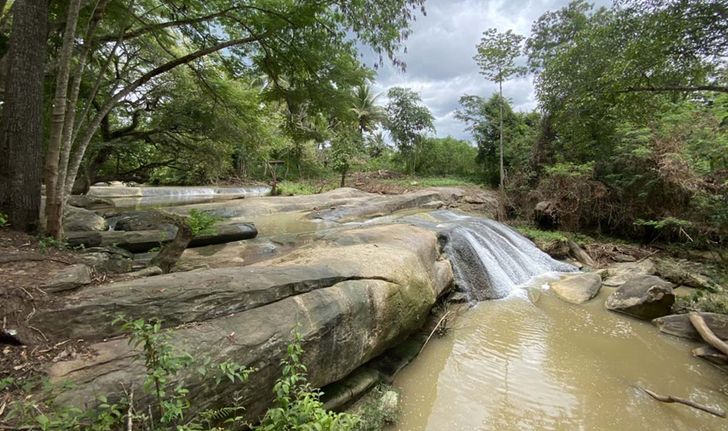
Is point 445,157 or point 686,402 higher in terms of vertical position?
point 445,157

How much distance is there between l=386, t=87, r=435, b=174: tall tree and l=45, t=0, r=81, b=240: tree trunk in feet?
63.5

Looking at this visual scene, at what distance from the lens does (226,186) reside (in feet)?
63.9

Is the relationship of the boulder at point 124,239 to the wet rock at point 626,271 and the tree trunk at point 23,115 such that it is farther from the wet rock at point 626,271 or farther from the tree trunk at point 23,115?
the wet rock at point 626,271

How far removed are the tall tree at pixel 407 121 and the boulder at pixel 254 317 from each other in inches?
735

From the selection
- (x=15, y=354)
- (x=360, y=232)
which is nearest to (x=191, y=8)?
(x=360, y=232)

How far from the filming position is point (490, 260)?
717 cm

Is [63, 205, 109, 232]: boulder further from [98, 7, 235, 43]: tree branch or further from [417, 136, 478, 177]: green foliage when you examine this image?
[417, 136, 478, 177]: green foliage

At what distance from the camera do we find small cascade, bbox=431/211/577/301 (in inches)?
254

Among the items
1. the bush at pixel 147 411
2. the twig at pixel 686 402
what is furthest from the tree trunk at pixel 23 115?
the twig at pixel 686 402

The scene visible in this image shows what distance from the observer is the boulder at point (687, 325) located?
4.59 m

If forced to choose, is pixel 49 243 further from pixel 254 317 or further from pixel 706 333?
pixel 706 333

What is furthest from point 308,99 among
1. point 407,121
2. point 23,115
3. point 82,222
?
point 407,121

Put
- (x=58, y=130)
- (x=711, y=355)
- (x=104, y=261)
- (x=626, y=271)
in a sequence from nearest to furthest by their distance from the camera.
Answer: (x=58, y=130) < (x=104, y=261) < (x=711, y=355) < (x=626, y=271)

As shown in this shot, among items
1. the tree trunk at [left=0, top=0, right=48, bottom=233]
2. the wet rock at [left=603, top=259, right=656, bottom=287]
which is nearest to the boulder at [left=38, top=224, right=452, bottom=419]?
the tree trunk at [left=0, top=0, right=48, bottom=233]
